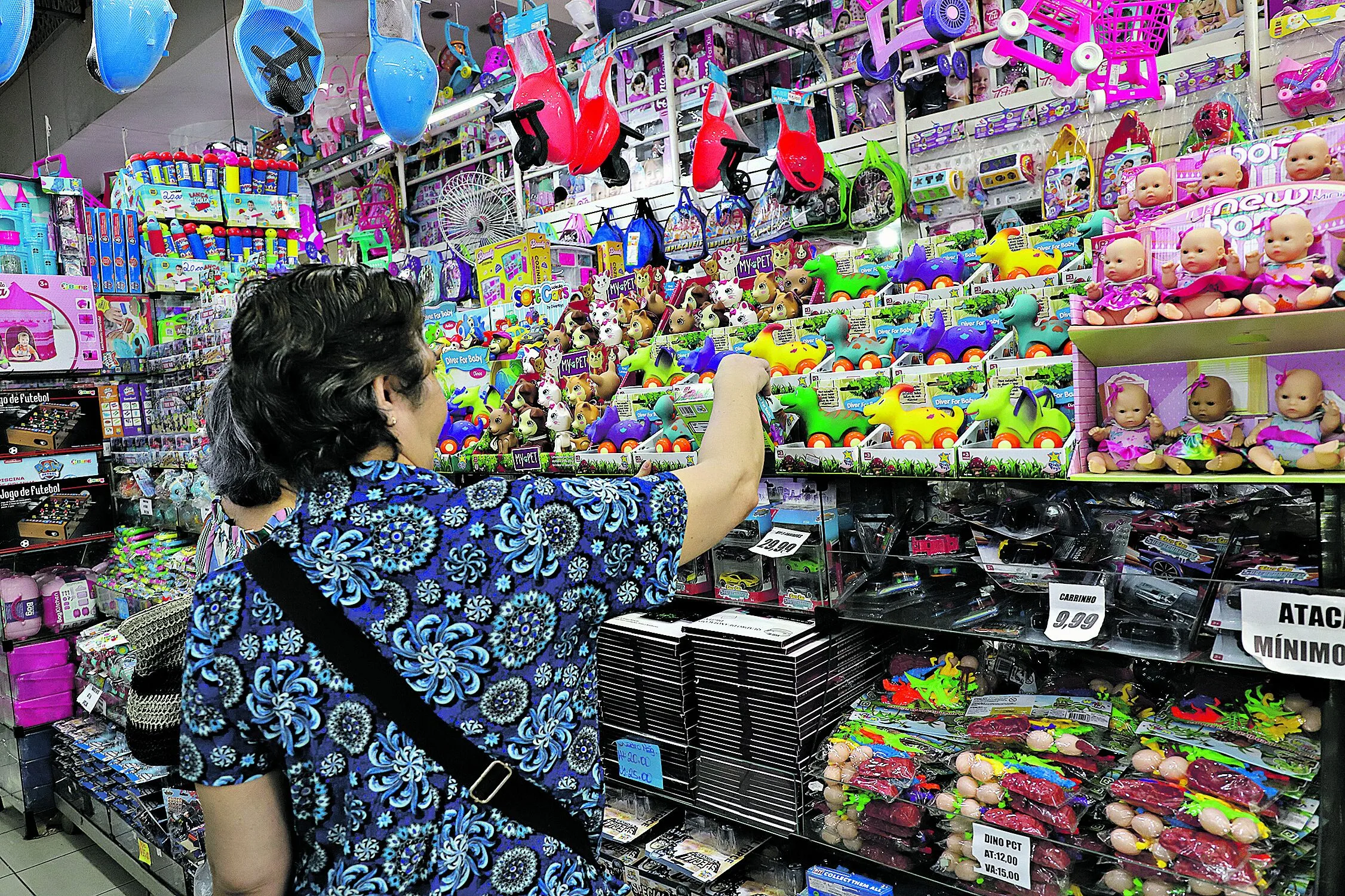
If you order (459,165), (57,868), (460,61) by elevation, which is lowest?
(57,868)

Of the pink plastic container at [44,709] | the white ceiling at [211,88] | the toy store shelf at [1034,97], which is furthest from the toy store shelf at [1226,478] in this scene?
the white ceiling at [211,88]

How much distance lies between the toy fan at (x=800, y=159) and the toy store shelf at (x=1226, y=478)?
1.67m

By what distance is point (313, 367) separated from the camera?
3.54 ft

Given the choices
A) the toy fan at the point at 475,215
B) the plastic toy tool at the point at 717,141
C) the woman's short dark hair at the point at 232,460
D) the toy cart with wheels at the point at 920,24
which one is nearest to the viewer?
the woman's short dark hair at the point at 232,460

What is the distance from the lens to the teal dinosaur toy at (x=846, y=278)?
2461 millimetres

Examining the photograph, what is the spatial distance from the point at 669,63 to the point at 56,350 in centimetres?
347

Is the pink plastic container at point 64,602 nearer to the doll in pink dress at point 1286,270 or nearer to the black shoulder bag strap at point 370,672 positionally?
the black shoulder bag strap at point 370,672

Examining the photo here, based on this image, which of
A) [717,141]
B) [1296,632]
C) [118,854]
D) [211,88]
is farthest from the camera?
[211,88]

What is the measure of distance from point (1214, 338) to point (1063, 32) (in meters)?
1.13

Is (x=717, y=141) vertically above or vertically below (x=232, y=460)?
above

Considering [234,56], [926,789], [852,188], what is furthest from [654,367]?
[234,56]

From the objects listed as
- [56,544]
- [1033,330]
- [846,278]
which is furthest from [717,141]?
[56,544]

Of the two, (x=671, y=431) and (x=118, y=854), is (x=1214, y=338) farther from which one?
(x=118, y=854)

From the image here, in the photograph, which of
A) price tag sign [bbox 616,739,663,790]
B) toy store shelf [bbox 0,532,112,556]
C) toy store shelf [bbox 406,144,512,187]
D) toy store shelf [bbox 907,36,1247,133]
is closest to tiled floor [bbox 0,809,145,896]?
toy store shelf [bbox 0,532,112,556]
